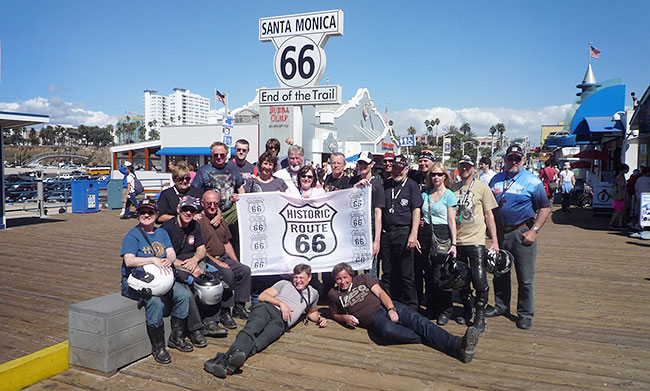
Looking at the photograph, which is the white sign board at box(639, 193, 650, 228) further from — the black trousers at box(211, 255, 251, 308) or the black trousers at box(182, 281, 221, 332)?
the black trousers at box(182, 281, 221, 332)

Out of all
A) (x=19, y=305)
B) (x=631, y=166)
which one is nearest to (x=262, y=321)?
(x=19, y=305)

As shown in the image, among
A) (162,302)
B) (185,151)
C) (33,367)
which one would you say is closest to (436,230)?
(162,302)

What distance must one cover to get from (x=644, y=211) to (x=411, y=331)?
11.0 m

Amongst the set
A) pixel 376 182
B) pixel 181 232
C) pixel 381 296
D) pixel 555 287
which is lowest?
pixel 555 287

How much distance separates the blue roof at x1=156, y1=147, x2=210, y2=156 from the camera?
35.2 meters

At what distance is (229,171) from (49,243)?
713 cm

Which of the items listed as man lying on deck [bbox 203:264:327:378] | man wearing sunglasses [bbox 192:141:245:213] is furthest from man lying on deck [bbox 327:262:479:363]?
man wearing sunglasses [bbox 192:141:245:213]

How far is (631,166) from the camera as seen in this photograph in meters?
19.3

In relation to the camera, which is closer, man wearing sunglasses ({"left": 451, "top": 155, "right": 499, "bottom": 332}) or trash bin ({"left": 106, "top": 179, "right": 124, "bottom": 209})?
man wearing sunglasses ({"left": 451, "top": 155, "right": 499, "bottom": 332})

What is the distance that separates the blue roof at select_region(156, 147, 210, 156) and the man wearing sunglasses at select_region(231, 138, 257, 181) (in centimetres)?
2910

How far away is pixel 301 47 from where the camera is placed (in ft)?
33.0

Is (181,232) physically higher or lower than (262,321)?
higher

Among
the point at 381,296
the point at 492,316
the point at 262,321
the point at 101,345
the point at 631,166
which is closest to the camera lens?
the point at 101,345

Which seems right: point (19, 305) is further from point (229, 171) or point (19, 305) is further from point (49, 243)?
point (49, 243)
